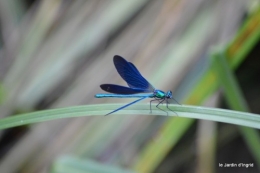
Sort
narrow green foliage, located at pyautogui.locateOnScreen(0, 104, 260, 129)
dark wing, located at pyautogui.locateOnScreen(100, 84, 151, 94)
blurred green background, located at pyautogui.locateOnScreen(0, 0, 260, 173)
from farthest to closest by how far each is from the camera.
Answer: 1. blurred green background, located at pyautogui.locateOnScreen(0, 0, 260, 173)
2. dark wing, located at pyautogui.locateOnScreen(100, 84, 151, 94)
3. narrow green foliage, located at pyautogui.locateOnScreen(0, 104, 260, 129)

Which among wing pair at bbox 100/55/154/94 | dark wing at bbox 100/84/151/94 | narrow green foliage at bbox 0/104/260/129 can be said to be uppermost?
wing pair at bbox 100/55/154/94

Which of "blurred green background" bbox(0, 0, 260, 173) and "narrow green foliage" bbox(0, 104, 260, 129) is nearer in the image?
"narrow green foliage" bbox(0, 104, 260, 129)

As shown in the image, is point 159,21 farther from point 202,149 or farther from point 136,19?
point 202,149

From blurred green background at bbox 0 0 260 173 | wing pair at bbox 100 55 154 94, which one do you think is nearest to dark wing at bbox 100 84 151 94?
wing pair at bbox 100 55 154 94

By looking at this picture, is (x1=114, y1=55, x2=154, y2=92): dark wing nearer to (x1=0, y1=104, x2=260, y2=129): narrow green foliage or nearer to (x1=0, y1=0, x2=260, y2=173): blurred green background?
(x1=0, y1=0, x2=260, y2=173): blurred green background

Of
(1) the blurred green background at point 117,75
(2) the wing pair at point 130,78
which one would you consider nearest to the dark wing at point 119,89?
(2) the wing pair at point 130,78

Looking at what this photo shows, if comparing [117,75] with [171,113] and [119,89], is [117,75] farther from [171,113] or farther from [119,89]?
[171,113]

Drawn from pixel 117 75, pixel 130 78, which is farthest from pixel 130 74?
pixel 117 75
